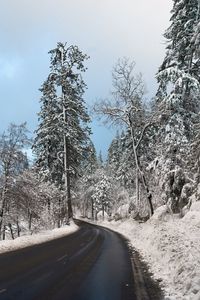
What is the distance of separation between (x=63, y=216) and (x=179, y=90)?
1900cm

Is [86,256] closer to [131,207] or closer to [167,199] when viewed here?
[167,199]

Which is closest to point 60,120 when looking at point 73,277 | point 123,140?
point 123,140

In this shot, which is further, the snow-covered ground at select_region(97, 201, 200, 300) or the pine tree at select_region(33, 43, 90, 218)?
the pine tree at select_region(33, 43, 90, 218)

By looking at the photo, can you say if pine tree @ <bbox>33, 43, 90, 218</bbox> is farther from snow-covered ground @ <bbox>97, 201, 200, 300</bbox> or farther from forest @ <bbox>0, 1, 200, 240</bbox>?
snow-covered ground @ <bbox>97, 201, 200, 300</bbox>

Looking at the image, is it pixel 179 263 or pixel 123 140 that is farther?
pixel 123 140

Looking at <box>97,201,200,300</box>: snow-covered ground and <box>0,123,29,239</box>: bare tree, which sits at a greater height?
<box>0,123,29,239</box>: bare tree

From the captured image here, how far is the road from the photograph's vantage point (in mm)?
8836

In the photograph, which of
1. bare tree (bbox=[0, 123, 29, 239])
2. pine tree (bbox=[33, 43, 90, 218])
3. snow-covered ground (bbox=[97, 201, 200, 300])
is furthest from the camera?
pine tree (bbox=[33, 43, 90, 218])

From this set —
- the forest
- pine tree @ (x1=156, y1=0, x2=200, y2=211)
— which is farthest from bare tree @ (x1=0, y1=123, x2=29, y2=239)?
pine tree @ (x1=156, y1=0, x2=200, y2=211)

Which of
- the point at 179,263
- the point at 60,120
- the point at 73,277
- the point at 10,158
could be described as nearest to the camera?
the point at 73,277

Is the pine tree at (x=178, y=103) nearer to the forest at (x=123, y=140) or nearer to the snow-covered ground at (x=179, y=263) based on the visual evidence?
the forest at (x=123, y=140)

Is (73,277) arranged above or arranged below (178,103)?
below

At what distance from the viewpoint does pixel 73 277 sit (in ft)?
36.3

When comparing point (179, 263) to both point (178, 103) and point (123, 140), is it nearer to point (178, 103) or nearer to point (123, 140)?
point (178, 103)
